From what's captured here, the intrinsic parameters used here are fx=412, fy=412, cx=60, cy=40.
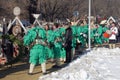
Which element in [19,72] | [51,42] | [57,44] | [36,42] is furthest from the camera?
[57,44]

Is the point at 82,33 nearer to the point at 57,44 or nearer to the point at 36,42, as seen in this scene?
the point at 57,44

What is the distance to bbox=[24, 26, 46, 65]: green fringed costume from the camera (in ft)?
43.2

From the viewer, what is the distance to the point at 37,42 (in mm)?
13359

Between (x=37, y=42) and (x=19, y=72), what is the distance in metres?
1.82

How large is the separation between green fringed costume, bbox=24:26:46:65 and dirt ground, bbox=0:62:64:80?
60 centimetres

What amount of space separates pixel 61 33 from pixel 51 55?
1519 mm

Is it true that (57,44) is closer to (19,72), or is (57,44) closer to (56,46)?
(56,46)

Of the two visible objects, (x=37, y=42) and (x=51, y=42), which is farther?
(x=51, y=42)

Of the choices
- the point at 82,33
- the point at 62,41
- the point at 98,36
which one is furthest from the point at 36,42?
the point at 98,36

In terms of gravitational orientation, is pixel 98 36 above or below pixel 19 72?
above

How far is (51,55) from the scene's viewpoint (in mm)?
16469

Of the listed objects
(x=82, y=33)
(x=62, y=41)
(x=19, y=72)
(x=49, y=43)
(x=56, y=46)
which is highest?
(x=82, y=33)

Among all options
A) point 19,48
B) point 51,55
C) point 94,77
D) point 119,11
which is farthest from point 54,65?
point 119,11

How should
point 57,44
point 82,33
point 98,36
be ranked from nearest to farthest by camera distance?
point 57,44 < point 82,33 < point 98,36
